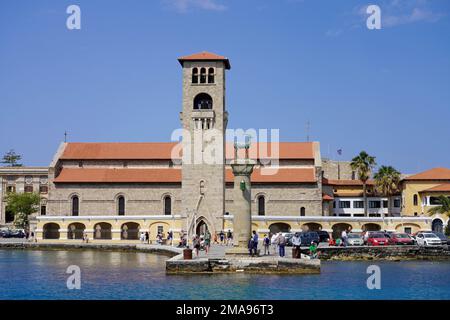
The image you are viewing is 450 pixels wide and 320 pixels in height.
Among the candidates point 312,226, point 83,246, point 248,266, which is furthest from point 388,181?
point 248,266

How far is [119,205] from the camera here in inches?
2810

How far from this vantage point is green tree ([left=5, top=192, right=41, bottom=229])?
8150cm

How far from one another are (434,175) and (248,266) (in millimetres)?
47645

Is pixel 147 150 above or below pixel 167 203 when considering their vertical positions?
above

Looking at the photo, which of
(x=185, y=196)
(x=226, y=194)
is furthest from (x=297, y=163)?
(x=185, y=196)

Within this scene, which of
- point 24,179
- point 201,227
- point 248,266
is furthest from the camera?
point 24,179

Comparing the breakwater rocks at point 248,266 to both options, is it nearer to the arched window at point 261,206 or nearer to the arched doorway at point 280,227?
the arched doorway at point 280,227

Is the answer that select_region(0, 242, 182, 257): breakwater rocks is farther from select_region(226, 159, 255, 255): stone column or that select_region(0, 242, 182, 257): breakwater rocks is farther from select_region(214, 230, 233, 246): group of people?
select_region(226, 159, 255, 255): stone column

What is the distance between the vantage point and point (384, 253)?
44.8 meters

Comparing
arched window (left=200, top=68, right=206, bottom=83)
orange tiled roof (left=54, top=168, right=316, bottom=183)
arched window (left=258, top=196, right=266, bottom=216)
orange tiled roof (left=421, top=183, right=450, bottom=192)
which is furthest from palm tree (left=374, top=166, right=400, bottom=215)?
arched window (left=200, top=68, right=206, bottom=83)

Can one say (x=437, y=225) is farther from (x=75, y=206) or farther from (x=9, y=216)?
(x=9, y=216)

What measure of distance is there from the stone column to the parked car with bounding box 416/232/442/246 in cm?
1876

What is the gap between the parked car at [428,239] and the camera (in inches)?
1916
